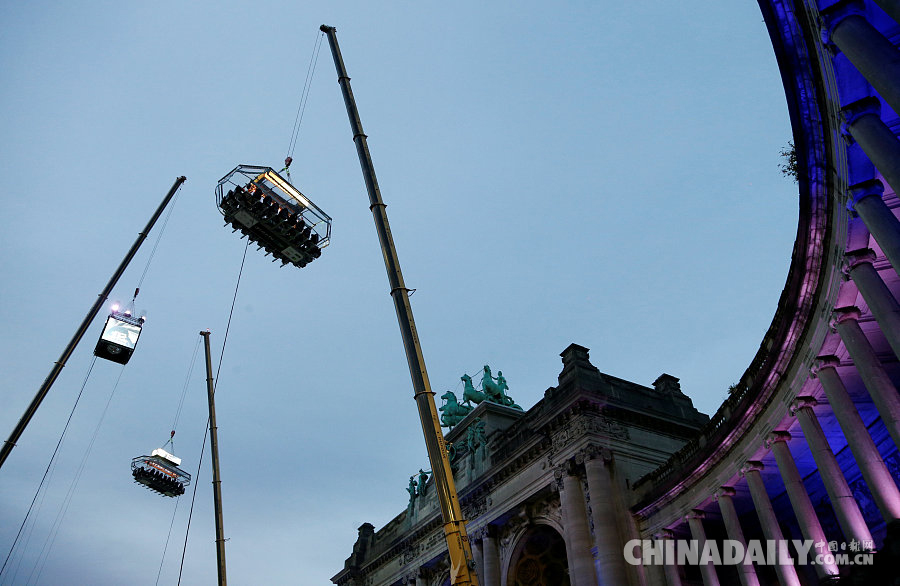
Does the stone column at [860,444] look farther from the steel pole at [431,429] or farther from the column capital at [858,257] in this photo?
the steel pole at [431,429]

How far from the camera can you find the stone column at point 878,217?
13297 mm

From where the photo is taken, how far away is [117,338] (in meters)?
26.8

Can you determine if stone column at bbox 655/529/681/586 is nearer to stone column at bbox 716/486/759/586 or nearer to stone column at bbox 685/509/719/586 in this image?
stone column at bbox 685/509/719/586

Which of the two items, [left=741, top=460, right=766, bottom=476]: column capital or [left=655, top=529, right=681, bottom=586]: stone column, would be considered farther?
[left=655, top=529, right=681, bottom=586]: stone column

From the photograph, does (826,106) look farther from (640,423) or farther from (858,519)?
(640,423)

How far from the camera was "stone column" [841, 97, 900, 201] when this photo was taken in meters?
11.9

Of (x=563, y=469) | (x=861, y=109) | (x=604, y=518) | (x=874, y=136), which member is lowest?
(x=874, y=136)

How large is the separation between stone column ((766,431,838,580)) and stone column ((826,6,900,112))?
51.3 ft

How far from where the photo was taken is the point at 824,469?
20.1 metres

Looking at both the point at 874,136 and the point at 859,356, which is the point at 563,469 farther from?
the point at 874,136

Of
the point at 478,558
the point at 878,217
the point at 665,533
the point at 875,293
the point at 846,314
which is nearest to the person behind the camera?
the point at 878,217

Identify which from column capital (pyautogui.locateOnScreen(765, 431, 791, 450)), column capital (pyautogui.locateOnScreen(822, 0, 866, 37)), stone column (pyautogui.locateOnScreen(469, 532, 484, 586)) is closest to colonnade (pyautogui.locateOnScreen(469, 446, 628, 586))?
stone column (pyautogui.locateOnScreen(469, 532, 484, 586))

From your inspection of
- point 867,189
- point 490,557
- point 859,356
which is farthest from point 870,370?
point 490,557

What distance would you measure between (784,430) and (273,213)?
67.7ft
